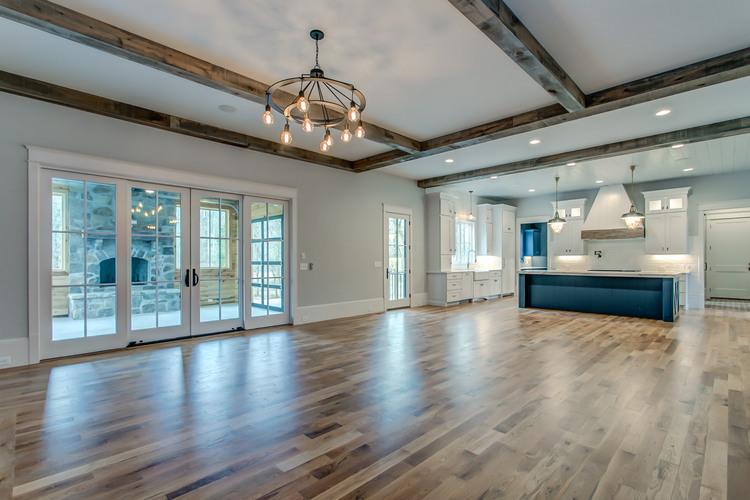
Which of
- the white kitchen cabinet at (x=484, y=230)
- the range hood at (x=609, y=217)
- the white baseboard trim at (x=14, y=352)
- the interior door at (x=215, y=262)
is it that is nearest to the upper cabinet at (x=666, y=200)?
the range hood at (x=609, y=217)

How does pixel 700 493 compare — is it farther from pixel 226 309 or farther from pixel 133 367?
pixel 226 309

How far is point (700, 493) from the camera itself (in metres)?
1.83

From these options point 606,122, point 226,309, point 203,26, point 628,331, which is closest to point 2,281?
point 226,309

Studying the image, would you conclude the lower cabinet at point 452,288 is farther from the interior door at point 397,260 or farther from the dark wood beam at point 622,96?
the dark wood beam at point 622,96

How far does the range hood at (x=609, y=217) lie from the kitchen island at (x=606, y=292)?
5.26 feet

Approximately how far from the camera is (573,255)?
32.1 ft

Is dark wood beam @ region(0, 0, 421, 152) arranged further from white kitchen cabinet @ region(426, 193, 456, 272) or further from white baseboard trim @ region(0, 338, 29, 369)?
white kitchen cabinet @ region(426, 193, 456, 272)

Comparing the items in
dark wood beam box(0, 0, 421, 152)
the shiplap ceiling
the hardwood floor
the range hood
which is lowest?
the hardwood floor

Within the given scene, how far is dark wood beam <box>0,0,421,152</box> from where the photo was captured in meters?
2.66

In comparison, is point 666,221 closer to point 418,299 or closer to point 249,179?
point 418,299

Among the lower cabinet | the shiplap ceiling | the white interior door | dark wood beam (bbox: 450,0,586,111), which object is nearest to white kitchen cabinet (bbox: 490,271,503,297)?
the lower cabinet

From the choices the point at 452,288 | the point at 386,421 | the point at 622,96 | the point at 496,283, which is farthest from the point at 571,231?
the point at 386,421

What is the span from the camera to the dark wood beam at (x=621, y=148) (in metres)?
4.94

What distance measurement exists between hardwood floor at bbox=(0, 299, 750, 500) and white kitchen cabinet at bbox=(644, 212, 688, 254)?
4.21m
